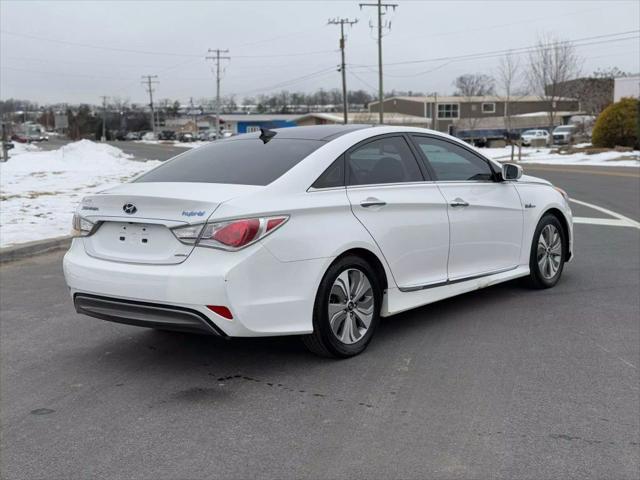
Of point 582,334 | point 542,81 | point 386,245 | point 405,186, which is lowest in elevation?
point 582,334

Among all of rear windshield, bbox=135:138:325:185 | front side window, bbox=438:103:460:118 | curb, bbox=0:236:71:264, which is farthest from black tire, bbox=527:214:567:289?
front side window, bbox=438:103:460:118

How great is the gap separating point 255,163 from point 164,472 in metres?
2.39

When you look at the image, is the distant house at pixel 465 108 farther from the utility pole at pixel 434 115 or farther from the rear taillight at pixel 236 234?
the rear taillight at pixel 236 234

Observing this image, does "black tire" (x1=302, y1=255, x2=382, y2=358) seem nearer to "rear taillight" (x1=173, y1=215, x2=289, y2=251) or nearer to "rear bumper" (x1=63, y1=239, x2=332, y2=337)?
"rear bumper" (x1=63, y1=239, x2=332, y2=337)

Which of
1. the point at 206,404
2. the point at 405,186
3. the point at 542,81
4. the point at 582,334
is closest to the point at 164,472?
the point at 206,404

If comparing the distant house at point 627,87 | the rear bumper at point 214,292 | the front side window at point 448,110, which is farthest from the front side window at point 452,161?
the front side window at point 448,110

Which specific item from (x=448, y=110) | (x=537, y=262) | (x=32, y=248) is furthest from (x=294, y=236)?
(x=448, y=110)

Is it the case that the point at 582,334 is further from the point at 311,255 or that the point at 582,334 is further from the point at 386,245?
the point at 311,255

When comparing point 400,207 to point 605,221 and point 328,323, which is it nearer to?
point 328,323

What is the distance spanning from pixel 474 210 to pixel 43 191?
13878 mm

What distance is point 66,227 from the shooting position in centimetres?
1161

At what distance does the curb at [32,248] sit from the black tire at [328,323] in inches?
230

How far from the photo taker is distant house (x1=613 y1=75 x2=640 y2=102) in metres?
56.9

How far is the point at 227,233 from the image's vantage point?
14.0ft
